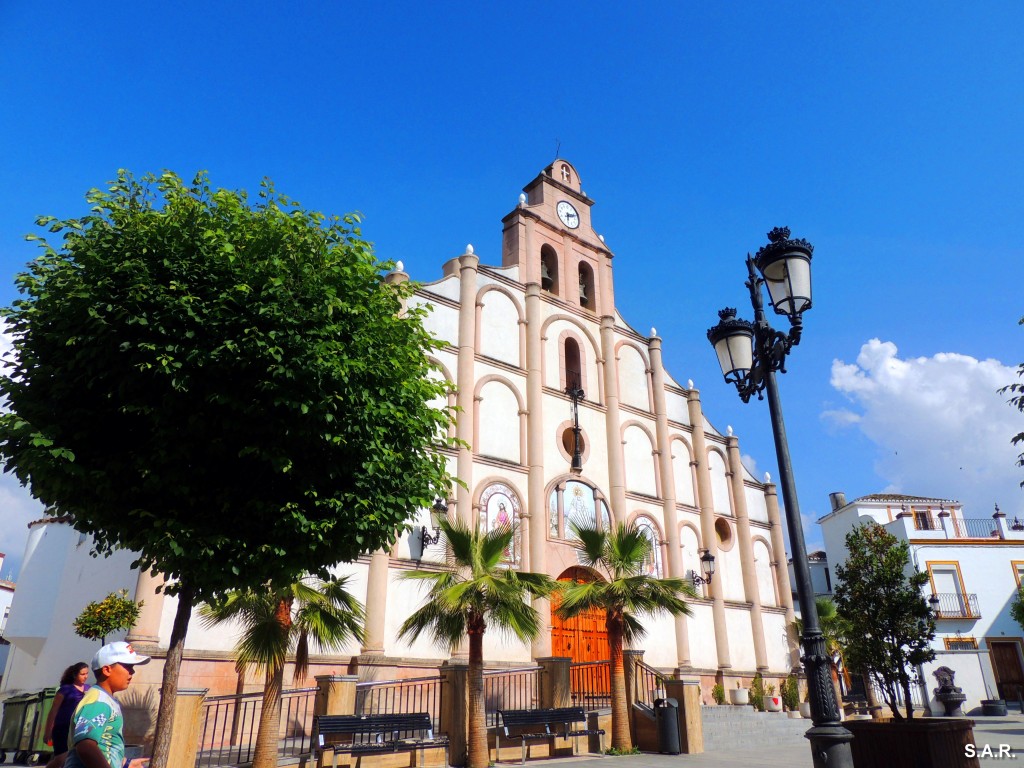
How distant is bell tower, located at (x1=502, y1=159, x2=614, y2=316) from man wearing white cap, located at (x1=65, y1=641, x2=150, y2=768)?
22235 millimetres

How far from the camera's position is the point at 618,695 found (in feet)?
54.8

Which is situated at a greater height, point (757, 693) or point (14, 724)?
point (757, 693)

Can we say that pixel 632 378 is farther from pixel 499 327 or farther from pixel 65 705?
pixel 65 705

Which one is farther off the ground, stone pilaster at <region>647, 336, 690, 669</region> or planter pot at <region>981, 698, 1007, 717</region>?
stone pilaster at <region>647, 336, 690, 669</region>

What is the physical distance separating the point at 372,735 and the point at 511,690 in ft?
19.4

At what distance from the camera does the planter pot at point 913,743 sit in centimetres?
936

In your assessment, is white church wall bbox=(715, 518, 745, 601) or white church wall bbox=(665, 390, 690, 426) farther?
white church wall bbox=(665, 390, 690, 426)

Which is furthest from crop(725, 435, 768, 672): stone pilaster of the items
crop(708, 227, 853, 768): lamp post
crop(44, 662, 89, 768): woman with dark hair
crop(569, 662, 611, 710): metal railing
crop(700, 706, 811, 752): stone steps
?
crop(44, 662, 89, 768): woman with dark hair

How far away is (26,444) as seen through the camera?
9758 millimetres

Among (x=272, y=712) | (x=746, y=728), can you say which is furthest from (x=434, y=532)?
(x=746, y=728)

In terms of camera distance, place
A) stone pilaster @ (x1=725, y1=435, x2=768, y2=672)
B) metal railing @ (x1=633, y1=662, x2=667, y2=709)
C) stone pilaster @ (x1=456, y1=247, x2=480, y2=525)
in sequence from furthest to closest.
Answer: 1. stone pilaster @ (x1=725, y1=435, x2=768, y2=672)
2. stone pilaster @ (x1=456, y1=247, x2=480, y2=525)
3. metal railing @ (x1=633, y1=662, x2=667, y2=709)

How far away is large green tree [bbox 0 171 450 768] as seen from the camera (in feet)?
31.1

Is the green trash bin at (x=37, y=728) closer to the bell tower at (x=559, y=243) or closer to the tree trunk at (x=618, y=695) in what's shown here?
the tree trunk at (x=618, y=695)

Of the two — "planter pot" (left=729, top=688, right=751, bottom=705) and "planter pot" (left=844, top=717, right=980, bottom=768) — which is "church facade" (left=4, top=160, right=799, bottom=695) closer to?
"planter pot" (left=729, top=688, right=751, bottom=705)
